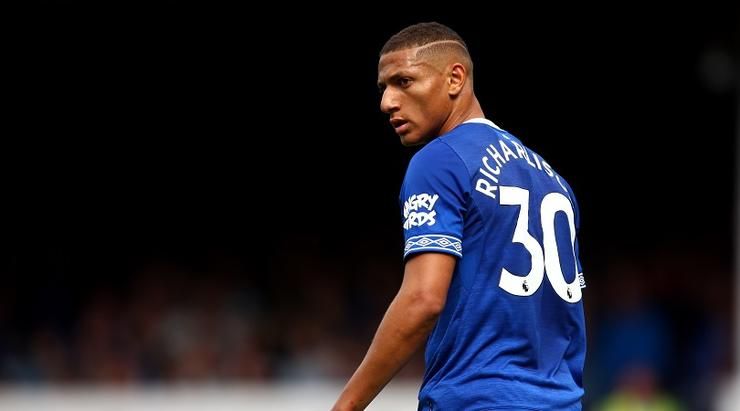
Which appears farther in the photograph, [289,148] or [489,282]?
[289,148]

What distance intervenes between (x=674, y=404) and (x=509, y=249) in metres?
6.87

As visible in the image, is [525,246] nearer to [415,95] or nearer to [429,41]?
[415,95]

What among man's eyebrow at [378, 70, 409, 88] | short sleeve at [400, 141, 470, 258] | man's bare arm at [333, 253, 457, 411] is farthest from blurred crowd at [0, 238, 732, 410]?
man's bare arm at [333, 253, 457, 411]

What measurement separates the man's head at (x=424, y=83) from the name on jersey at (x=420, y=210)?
1.28 feet

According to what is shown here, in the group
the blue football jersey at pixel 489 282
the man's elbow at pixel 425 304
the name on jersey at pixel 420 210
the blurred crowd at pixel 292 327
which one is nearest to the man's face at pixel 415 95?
the blue football jersey at pixel 489 282

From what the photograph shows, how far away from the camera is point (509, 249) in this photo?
4086mm

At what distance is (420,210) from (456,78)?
0.59 m

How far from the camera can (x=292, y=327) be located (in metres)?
11.6

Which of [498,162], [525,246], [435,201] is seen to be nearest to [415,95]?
[498,162]

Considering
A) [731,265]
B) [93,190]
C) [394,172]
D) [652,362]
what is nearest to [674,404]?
[652,362]

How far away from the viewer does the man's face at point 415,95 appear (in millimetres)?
4348

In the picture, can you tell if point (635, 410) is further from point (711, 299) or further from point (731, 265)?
point (731, 265)

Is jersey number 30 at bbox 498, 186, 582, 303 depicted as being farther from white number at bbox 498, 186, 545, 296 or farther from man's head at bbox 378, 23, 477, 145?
man's head at bbox 378, 23, 477, 145

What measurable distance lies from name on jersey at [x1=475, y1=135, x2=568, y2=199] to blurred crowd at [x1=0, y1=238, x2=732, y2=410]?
21.0ft
